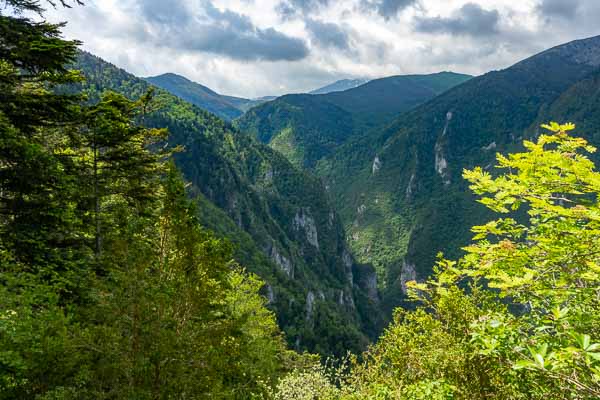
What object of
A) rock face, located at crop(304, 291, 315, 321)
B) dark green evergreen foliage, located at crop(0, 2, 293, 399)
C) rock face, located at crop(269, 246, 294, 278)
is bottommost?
rock face, located at crop(304, 291, 315, 321)

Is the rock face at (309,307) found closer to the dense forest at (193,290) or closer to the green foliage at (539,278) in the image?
the dense forest at (193,290)

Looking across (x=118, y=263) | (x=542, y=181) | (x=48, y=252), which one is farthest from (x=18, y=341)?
(x=542, y=181)


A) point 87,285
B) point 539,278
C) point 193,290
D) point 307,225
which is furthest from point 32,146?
point 307,225

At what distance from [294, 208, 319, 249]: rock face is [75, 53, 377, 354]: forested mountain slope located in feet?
1.61

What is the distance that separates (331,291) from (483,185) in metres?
158

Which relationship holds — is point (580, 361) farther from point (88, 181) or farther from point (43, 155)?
point (88, 181)

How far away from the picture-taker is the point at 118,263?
810cm

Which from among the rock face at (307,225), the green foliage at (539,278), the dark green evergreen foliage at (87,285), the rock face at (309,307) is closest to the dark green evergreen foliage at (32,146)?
the dark green evergreen foliage at (87,285)

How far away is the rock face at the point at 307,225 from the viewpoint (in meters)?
193

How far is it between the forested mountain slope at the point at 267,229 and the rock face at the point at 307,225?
490mm

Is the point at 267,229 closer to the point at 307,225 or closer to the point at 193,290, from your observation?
the point at 307,225

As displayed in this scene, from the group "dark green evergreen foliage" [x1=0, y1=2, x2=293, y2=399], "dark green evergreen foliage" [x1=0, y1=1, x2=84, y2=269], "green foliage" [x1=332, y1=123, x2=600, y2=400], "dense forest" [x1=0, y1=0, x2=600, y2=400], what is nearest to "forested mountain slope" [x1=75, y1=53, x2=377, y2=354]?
"dark green evergreen foliage" [x1=0, y1=1, x2=84, y2=269]

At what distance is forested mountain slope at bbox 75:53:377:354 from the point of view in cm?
10200

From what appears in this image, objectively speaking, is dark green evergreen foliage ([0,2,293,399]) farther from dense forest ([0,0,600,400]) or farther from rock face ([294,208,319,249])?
rock face ([294,208,319,249])
